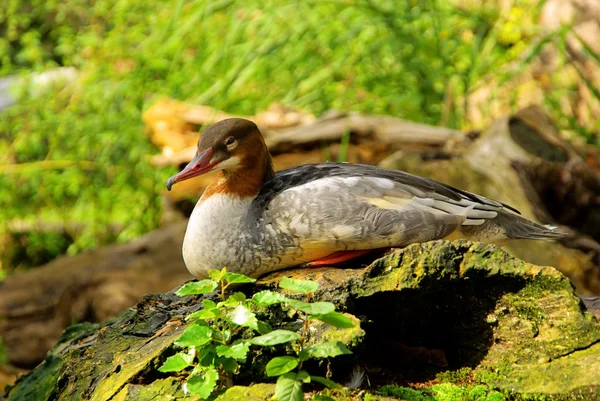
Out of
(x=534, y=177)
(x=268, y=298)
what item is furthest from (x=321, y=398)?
(x=534, y=177)

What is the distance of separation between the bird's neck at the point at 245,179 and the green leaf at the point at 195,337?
1.03 m

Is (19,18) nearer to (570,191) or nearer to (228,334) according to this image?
(570,191)

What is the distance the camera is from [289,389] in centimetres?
192

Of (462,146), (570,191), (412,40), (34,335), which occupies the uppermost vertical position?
(412,40)

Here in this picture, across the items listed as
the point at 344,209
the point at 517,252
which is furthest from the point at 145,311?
the point at 517,252

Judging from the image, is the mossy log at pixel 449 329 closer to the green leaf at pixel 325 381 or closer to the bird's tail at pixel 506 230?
the green leaf at pixel 325 381

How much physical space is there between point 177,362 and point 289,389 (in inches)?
14.1

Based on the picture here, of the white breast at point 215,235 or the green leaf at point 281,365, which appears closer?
the green leaf at point 281,365

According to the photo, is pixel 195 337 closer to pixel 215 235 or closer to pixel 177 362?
pixel 177 362

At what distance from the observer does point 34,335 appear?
19.1 ft

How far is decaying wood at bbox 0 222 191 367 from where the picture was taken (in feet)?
18.3

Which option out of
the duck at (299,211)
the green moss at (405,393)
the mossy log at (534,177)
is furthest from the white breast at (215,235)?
the mossy log at (534,177)

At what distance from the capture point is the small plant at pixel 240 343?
6.43ft

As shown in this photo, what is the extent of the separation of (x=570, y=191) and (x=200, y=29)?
12.2 ft
